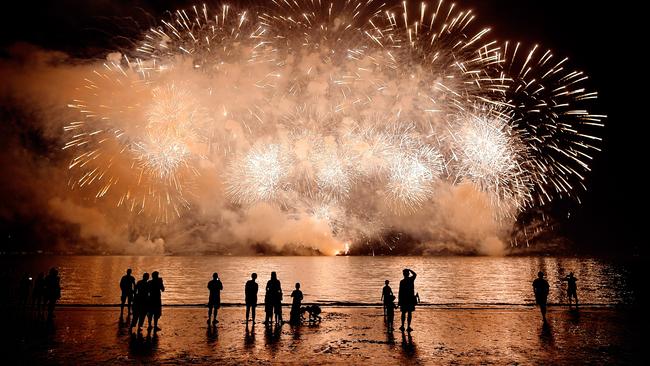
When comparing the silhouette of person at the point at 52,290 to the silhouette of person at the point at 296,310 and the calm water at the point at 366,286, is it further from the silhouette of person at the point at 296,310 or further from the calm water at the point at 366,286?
the calm water at the point at 366,286

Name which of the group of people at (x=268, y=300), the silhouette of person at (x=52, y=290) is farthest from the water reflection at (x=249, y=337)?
the silhouette of person at (x=52, y=290)

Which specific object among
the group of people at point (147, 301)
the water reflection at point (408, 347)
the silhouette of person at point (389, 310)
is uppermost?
the group of people at point (147, 301)

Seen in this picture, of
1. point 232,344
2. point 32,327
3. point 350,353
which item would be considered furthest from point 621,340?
point 32,327

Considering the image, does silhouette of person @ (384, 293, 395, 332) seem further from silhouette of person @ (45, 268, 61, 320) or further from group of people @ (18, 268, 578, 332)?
silhouette of person @ (45, 268, 61, 320)

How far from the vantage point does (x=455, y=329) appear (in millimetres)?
14258

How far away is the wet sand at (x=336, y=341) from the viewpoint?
32.6 feet

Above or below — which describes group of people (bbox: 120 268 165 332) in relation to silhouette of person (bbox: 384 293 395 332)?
above

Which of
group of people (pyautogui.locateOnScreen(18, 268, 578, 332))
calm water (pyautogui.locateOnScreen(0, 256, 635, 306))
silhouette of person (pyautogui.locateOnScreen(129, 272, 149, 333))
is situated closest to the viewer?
silhouette of person (pyautogui.locateOnScreen(129, 272, 149, 333))

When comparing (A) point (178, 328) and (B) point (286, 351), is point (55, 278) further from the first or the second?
(B) point (286, 351)

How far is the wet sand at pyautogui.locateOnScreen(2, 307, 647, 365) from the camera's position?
9945 mm

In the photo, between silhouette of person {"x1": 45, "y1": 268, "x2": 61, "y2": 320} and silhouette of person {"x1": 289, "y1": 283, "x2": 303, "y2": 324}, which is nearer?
silhouette of person {"x1": 289, "y1": 283, "x2": 303, "y2": 324}

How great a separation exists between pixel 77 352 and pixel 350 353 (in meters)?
6.61

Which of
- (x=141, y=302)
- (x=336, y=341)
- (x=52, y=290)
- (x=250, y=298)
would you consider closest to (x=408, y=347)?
(x=336, y=341)

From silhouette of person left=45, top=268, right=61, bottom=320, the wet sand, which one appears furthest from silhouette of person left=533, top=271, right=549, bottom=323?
silhouette of person left=45, top=268, right=61, bottom=320
